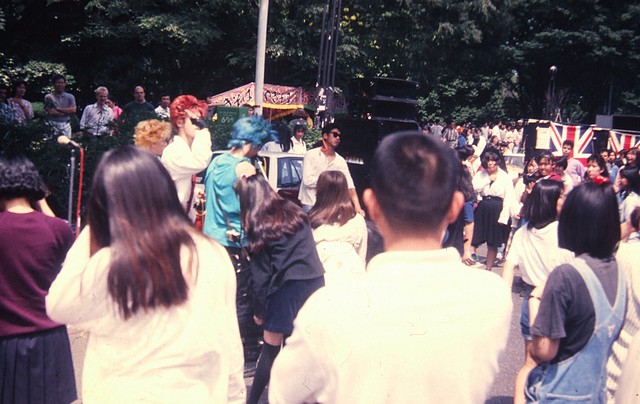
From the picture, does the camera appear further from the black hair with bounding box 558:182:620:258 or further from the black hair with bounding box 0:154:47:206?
the black hair with bounding box 558:182:620:258

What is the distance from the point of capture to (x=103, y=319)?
7.14 feet

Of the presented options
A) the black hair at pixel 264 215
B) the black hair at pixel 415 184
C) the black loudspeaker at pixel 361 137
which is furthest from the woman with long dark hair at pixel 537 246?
the black loudspeaker at pixel 361 137

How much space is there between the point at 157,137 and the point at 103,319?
11.0 feet

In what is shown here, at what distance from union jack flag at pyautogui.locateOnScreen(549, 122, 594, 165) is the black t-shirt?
13.5 metres

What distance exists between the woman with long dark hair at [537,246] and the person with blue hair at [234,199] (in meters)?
1.99

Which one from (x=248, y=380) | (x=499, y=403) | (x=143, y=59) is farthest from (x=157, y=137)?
(x=143, y=59)

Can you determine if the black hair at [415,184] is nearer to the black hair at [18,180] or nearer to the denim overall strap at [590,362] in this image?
→ the denim overall strap at [590,362]

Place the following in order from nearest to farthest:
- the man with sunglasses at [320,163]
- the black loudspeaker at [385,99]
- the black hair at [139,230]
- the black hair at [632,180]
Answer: the black hair at [139,230], the black hair at [632,180], the man with sunglasses at [320,163], the black loudspeaker at [385,99]

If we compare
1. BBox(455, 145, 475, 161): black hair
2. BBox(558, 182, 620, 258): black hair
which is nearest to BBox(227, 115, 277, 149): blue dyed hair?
BBox(558, 182, 620, 258): black hair

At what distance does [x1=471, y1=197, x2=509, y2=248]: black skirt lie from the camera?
968 cm

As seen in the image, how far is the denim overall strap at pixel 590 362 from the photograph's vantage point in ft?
9.70

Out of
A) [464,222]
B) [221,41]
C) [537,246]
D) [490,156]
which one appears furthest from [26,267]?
[221,41]

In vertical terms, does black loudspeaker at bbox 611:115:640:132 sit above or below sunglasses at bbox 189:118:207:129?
above

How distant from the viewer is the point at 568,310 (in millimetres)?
2939
